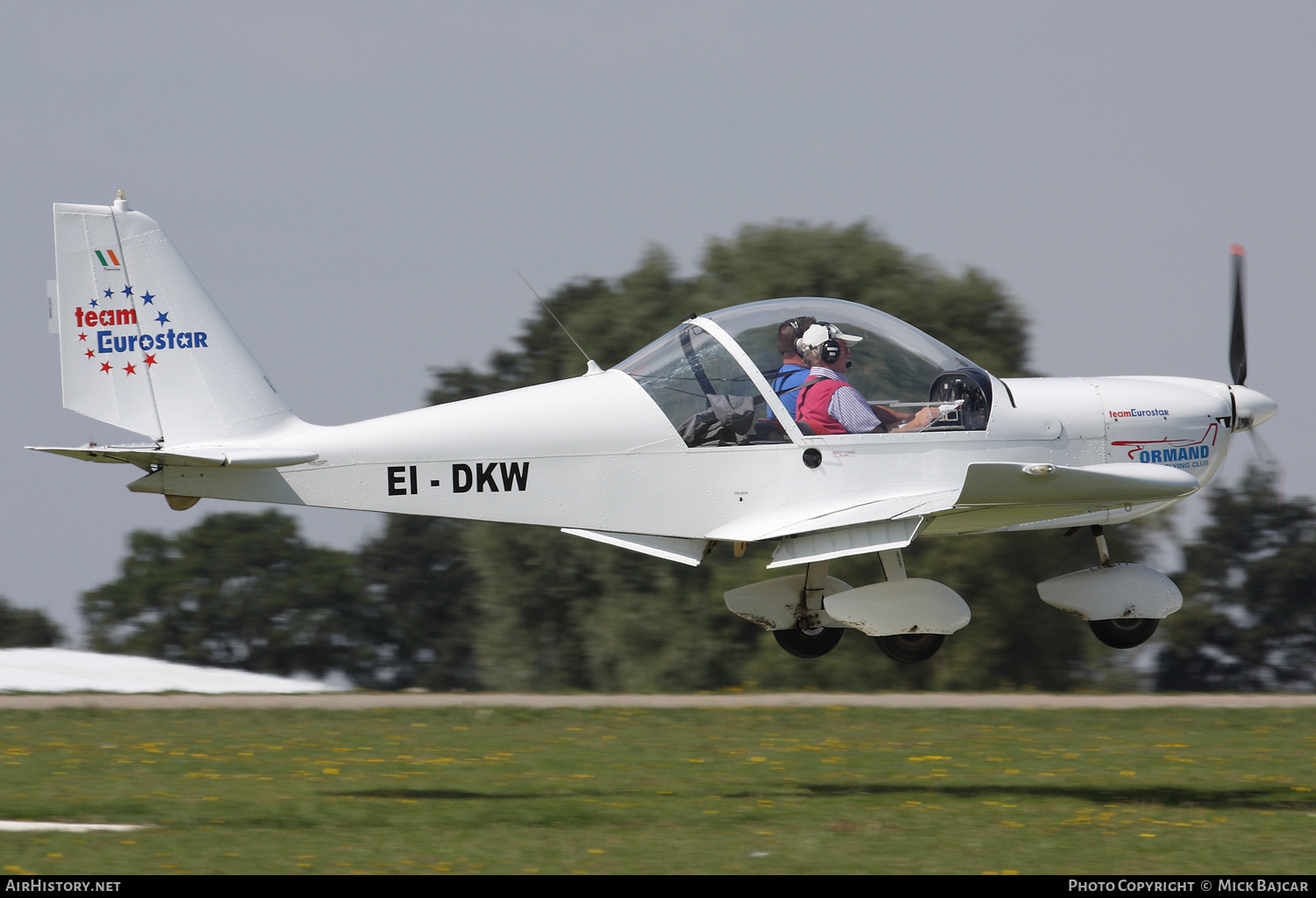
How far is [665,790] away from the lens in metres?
11.7

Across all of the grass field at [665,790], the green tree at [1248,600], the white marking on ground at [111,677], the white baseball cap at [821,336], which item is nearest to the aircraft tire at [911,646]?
the grass field at [665,790]

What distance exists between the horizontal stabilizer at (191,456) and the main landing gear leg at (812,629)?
3788 mm

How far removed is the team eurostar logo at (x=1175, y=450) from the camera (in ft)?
33.9

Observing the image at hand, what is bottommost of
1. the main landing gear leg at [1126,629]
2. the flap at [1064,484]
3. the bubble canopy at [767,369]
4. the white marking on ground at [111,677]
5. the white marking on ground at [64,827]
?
the white marking on ground at [111,677]

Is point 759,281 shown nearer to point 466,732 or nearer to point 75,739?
point 466,732

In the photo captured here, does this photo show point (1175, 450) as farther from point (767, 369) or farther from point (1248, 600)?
point (1248, 600)

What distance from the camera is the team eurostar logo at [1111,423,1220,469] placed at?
1034 centimetres

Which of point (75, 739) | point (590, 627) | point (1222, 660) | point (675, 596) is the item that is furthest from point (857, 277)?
point (75, 739)

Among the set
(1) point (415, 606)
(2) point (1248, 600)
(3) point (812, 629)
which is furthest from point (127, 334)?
(1) point (415, 606)

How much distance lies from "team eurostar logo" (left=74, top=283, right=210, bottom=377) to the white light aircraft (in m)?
0.01

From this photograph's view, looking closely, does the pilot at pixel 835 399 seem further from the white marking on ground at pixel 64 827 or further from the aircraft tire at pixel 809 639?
the white marking on ground at pixel 64 827

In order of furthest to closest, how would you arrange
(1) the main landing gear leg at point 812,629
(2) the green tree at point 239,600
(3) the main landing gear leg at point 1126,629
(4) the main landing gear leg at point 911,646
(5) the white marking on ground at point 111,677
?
1. (2) the green tree at point 239,600
2. (5) the white marking on ground at point 111,677
3. (1) the main landing gear leg at point 812,629
4. (3) the main landing gear leg at point 1126,629
5. (4) the main landing gear leg at point 911,646

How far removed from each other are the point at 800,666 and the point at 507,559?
897 centimetres

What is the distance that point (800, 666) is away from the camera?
28.6 m
